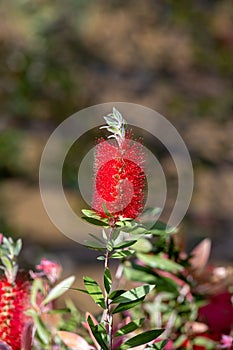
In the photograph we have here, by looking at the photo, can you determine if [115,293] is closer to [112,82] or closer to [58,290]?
[58,290]

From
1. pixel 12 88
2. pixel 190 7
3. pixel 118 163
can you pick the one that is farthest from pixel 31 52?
pixel 118 163

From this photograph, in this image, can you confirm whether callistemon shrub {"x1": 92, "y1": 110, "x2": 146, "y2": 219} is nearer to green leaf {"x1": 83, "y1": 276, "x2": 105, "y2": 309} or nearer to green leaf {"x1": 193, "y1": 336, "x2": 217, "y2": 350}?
green leaf {"x1": 83, "y1": 276, "x2": 105, "y2": 309}

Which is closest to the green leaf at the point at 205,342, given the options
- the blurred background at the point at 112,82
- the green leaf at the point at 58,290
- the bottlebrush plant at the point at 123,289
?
the bottlebrush plant at the point at 123,289

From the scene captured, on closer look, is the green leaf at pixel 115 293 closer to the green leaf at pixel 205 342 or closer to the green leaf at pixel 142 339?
the green leaf at pixel 142 339

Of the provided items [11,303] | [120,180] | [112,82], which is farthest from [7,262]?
[112,82]

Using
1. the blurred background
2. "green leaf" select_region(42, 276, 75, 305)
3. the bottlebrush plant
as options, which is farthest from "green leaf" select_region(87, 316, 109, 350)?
the blurred background

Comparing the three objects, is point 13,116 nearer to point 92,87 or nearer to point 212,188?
point 92,87

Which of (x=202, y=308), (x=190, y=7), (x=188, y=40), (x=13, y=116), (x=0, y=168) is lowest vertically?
(x=202, y=308)
